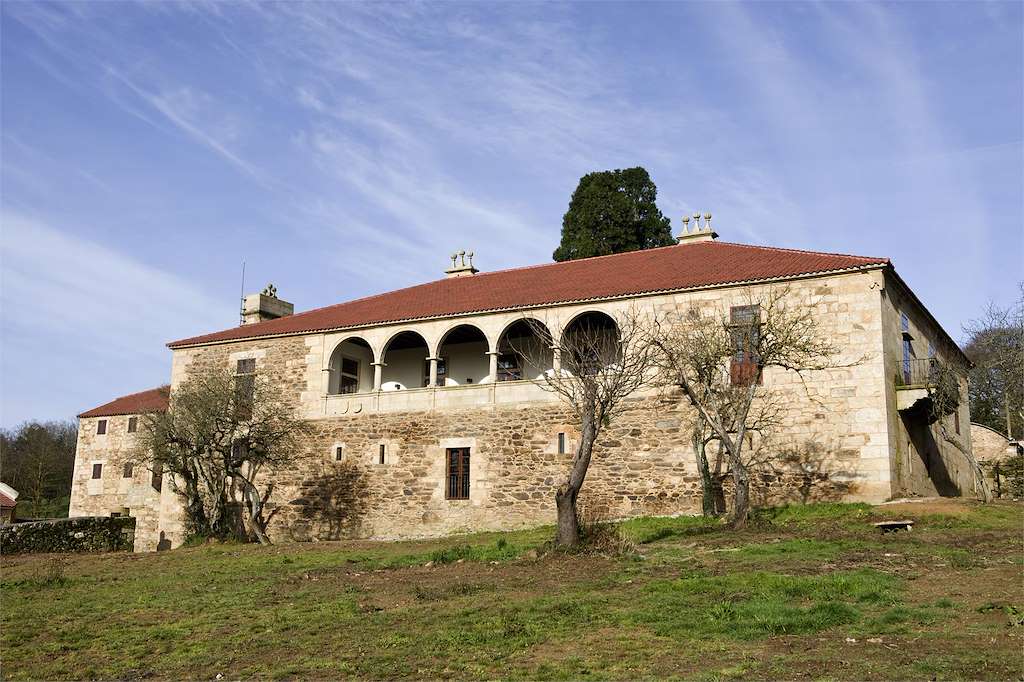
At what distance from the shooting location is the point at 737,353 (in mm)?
20594

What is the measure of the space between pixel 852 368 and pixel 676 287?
14.3 feet

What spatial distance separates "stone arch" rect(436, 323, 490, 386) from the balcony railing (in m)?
10.7

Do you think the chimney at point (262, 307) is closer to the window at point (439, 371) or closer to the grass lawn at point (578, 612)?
the window at point (439, 371)

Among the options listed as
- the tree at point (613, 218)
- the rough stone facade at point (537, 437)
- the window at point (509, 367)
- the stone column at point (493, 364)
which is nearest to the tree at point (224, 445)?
the rough stone facade at point (537, 437)

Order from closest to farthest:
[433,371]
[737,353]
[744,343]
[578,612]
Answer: [578,612], [744,343], [737,353], [433,371]

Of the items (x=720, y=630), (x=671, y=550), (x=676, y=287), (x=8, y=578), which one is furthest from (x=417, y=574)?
(x=676, y=287)

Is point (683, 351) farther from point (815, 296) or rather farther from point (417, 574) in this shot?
point (417, 574)

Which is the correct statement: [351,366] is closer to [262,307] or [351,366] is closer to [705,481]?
[262,307]

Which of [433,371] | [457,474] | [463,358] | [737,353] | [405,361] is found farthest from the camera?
[405,361]

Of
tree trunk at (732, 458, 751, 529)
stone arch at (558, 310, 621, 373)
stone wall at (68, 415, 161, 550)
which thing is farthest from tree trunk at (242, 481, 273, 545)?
stone wall at (68, 415, 161, 550)

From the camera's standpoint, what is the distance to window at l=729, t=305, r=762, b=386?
63.5 ft

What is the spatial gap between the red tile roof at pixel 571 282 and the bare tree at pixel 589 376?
3.42 feet

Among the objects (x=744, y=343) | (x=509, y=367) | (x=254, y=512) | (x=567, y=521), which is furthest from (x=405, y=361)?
(x=567, y=521)

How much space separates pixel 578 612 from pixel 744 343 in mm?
10551
